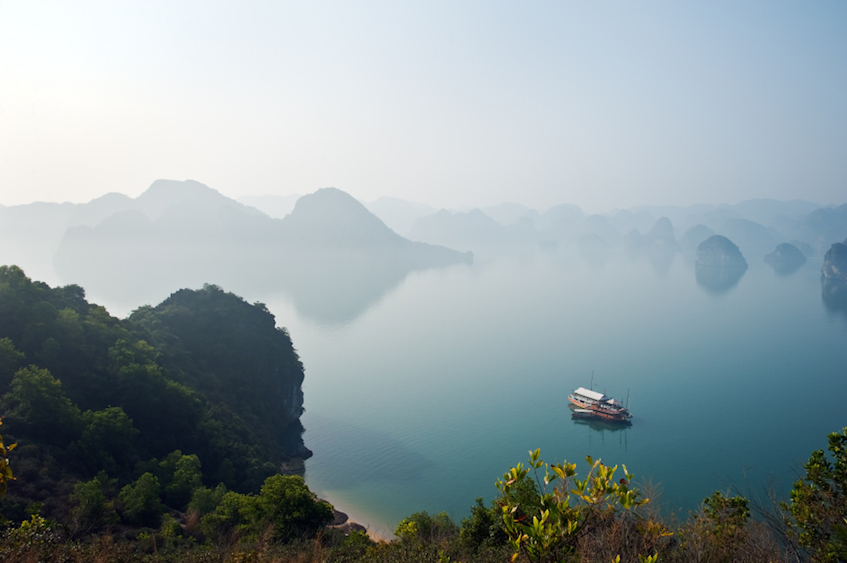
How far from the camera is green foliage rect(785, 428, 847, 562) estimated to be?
6586 mm

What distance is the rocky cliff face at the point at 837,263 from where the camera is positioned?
291 ft

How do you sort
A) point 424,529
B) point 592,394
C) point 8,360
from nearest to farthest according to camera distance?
point 424,529, point 8,360, point 592,394

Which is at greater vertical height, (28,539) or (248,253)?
(248,253)

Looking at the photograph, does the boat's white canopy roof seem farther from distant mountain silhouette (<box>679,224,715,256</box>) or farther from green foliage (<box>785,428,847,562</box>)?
distant mountain silhouette (<box>679,224,715,256</box>)

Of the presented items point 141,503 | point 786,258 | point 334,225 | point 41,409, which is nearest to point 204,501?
point 141,503

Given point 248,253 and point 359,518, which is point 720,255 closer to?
point 248,253

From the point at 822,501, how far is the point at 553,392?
26.3 m

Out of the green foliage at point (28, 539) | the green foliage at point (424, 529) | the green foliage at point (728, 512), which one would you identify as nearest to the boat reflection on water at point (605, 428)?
Result: the green foliage at point (424, 529)

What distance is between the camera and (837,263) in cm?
8956

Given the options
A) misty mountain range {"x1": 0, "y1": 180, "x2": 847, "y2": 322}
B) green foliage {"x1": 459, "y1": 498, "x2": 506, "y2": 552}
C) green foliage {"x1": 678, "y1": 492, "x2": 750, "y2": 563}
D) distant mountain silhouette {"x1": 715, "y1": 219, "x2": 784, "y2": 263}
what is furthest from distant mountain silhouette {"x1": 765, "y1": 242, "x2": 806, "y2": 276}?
green foliage {"x1": 459, "y1": 498, "x2": 506, "y2": 552}

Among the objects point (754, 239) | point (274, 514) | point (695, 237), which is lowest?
point (274, 514)

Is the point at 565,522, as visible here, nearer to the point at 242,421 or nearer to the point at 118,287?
the point at 242,421

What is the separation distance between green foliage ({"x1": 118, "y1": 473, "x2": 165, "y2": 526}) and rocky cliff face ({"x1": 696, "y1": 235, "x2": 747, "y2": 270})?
139m

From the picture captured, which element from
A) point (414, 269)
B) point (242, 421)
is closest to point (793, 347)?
point (242, 421)
